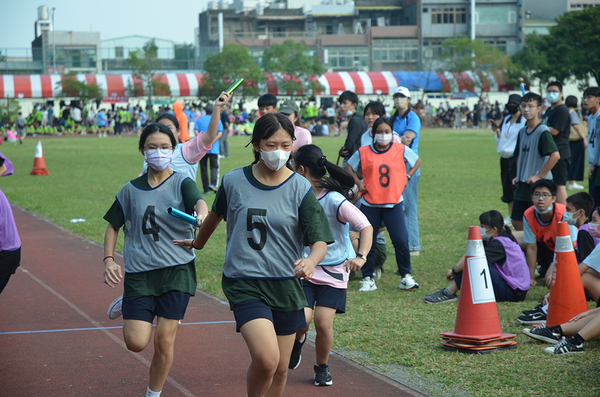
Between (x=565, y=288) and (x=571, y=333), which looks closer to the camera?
(x=571, y=333)

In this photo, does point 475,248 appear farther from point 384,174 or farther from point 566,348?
point 384,174

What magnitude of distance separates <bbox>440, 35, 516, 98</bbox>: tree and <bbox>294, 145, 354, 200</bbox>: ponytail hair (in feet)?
206

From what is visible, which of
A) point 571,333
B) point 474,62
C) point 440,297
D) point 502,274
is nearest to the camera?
point 571,333

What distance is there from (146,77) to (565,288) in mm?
62083

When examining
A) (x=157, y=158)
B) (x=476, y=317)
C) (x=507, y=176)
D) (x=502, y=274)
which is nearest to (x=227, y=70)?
(x=507, y=176)

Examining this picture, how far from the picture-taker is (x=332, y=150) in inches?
1147

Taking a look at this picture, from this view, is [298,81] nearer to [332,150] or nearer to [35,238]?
[332,150]

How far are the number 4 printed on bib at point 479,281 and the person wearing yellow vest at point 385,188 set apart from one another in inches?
66.2

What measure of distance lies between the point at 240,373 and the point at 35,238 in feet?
22.7

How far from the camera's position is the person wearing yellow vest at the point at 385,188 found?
704cm

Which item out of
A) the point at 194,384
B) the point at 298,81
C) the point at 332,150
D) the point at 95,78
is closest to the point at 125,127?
the point at 95,78

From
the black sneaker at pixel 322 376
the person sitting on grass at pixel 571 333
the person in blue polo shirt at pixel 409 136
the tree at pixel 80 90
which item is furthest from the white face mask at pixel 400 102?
the tree at pixel 80 90

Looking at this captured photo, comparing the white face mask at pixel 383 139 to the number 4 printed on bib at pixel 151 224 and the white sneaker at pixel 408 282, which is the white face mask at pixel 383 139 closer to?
the white sneaker at pixel 408 282

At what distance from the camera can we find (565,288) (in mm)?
5570
